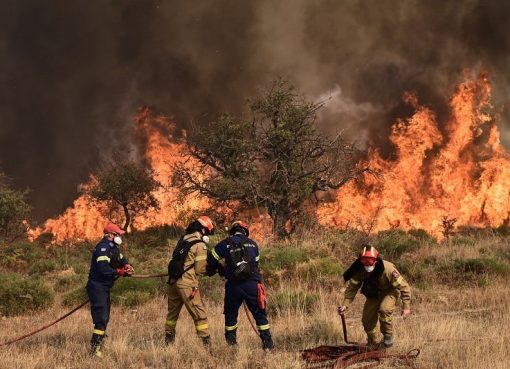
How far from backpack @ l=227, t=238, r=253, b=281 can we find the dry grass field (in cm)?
96

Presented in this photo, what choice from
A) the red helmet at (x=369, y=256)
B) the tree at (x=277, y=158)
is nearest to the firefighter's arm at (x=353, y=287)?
the red helmet at (x=369, y=256)

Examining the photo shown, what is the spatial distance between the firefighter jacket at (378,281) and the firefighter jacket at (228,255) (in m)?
1.30

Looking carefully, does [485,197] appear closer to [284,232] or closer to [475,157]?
[475,157]

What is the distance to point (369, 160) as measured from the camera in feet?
99.9

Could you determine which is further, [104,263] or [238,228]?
[104,263]

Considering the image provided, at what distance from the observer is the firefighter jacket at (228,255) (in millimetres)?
7281

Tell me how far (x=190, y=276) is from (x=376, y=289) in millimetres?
2718

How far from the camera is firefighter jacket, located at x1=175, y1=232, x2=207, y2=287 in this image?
7654mm

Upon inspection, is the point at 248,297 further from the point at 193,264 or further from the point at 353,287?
the point at 353,287

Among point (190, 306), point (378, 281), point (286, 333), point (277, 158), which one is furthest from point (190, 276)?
point (277, 158)

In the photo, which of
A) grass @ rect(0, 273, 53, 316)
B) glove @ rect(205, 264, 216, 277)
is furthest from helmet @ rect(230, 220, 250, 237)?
grass @ rect(0, 273, 53, 316)

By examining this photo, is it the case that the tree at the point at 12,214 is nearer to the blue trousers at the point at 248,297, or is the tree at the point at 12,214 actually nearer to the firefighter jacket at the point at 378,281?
the blue trousers at the point at 248,297

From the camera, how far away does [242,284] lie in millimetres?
7258

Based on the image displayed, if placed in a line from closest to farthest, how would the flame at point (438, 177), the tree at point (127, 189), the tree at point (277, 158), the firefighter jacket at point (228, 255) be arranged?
the firefighter jacket at point (228, 255), the tree at point (277, 158), the flame at point (438, 177), the tree at point (127, 189)
